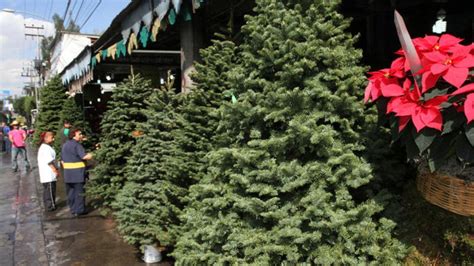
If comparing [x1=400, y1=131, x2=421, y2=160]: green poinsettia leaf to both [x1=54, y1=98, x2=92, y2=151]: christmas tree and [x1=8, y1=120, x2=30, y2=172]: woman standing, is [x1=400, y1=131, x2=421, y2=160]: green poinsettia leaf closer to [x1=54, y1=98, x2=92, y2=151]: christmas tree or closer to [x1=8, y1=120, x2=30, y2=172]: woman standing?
[x1=54, y1=98, x2=92, y2=151]: christmas tree

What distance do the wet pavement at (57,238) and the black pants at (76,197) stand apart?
16 cm

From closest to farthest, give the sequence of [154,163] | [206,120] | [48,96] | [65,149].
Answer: [206,120] → [154,163] → [65,149] → [48,96]

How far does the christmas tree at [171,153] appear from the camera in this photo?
362 centimetres

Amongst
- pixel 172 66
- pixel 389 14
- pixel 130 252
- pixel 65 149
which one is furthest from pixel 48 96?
pixel 389 14

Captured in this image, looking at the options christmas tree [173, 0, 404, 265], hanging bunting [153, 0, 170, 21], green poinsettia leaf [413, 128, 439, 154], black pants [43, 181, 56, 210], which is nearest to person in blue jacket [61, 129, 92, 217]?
black pants [43, 181, 56, 210]

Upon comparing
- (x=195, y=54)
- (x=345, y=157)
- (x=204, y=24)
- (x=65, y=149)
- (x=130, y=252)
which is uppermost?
(x=204, y=24)

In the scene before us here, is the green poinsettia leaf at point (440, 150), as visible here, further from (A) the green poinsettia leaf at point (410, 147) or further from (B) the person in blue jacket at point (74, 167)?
(B) the person in blue jacket at point (74, 167)

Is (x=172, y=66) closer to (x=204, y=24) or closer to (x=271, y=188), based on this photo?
(x=204, y=24)

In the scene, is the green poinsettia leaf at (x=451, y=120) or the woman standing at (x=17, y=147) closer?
the green poinsettia leaf at (x=451, y=120)

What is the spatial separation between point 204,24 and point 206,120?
1.58 metres

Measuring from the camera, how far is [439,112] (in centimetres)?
172

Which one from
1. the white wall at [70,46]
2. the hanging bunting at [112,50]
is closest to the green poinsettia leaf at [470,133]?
the hanging bunting at [112,50]

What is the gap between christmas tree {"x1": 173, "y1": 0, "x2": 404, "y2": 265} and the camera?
2.21 m

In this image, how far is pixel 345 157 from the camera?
2.24 metres
